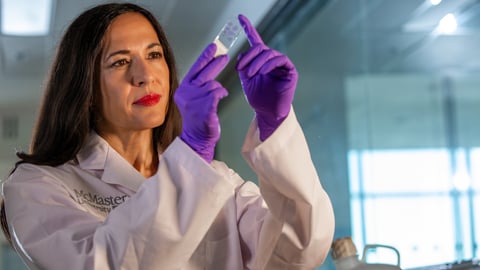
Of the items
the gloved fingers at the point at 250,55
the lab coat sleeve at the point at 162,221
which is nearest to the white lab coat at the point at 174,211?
the lab coat sleeve at the point at 162,221

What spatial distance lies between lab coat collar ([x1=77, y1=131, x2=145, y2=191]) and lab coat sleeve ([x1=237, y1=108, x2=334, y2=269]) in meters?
0.27

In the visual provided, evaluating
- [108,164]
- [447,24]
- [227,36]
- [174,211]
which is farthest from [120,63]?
[447,24]

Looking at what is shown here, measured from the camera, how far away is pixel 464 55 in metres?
3.36

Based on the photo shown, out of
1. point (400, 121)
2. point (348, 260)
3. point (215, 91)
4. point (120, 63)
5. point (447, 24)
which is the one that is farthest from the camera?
point (400, 121)

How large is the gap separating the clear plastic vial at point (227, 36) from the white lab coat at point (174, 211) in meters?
0.12

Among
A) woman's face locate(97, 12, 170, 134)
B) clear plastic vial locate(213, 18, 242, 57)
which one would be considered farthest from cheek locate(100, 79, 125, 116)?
clear plastic vial locate(213, 18, 242, 57)

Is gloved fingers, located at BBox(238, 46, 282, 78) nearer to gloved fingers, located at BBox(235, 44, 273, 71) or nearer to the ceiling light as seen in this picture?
gloved fingers, located at BBox(235, 44, 273, 71)

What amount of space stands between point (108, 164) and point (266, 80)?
44 centimetres

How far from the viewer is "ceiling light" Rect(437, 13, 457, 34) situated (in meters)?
3.30

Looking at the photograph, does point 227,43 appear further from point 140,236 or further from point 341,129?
point 341,129

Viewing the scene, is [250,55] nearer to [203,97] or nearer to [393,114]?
[203,97]

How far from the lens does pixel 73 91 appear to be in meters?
1.59

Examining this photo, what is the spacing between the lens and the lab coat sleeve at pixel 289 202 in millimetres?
1212

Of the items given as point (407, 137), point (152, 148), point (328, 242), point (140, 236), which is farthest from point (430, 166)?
point (140, 236)
